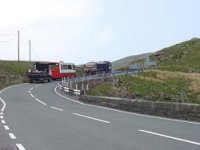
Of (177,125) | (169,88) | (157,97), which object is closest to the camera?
(177,125)

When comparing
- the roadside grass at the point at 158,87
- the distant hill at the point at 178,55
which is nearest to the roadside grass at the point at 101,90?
the roadside grass at the point at 158,87

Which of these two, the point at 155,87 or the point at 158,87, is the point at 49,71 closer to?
the point at 155,87

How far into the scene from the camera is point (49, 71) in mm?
72875

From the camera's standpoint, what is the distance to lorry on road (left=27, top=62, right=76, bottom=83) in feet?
227

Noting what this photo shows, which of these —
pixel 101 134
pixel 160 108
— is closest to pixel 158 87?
pixel 160 108

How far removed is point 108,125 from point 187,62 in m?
94.0

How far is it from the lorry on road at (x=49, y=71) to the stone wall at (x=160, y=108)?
133 feet

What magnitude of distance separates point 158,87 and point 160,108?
4032cm

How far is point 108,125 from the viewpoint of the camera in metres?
17.4

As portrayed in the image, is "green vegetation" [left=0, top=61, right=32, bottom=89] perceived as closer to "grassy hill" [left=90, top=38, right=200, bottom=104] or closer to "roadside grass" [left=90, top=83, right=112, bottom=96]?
"grassy hill" [left=90, top=38, right=200, bottom=104]

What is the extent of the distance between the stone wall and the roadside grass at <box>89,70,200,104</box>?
24166 millimetres

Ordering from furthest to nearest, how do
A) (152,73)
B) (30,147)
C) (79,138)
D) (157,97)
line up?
(152,73) < (157,97) < (79,138) < (30,147)

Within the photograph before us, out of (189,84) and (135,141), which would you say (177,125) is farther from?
(189,84)

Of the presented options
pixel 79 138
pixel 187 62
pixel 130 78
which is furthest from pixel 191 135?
pixel 187 62
